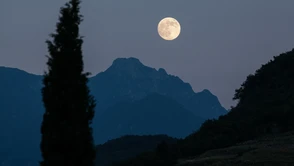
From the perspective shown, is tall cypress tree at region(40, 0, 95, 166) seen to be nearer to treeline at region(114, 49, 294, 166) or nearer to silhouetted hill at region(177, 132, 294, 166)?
silhouetted hill at region(177, 132, 294, 166)

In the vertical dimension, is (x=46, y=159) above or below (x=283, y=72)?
below

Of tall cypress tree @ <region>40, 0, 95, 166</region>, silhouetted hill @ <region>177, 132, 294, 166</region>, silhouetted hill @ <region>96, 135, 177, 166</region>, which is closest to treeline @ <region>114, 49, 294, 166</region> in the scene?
silhouetted hill @ <region>177, 132, 294, 166</region>

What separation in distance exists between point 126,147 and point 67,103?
15246cm

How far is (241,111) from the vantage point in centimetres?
11319

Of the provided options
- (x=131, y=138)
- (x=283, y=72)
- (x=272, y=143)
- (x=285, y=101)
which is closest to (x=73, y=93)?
(x=272, y=143)

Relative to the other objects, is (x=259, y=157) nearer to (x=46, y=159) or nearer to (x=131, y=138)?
(x=46, y=159)

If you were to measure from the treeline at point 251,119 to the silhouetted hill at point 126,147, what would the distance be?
39516mm

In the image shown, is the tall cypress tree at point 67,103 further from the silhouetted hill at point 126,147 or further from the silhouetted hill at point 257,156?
the silhouetted hill at point 126,147

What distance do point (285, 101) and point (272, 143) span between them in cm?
3967

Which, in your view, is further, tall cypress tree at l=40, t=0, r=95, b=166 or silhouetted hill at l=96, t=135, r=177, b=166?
Result: silhouetted hill at l=96, t=135, r=177, b=166

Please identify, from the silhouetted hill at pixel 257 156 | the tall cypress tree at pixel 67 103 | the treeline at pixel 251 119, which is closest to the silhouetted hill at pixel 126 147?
the treeline at pixel 251 119

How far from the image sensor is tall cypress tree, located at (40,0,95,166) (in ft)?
86.5

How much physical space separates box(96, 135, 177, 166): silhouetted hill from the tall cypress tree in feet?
409

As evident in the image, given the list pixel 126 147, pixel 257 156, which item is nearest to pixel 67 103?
pixel 257 156
